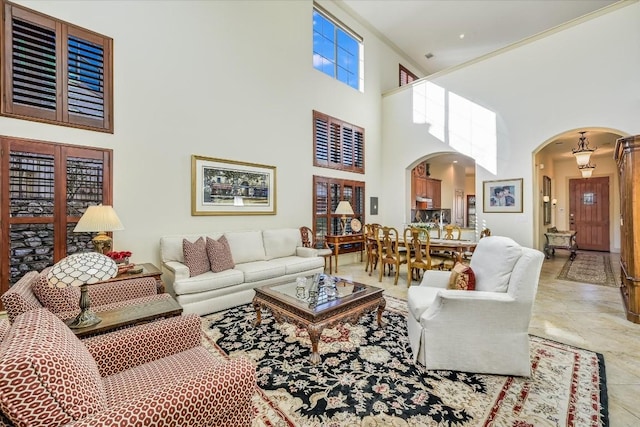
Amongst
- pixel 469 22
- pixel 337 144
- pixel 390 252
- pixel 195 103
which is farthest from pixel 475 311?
pixel 469 22

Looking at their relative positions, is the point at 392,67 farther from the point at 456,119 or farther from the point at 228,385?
the point at 228,385

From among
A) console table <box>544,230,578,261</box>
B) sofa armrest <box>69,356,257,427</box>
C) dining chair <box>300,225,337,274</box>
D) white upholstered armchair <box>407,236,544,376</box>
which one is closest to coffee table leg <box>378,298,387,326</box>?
white upholstered armchair <box>407,236,544,376</box>

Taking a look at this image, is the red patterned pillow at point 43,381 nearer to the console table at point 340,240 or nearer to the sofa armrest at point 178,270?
the sofa armrest at point 178,270

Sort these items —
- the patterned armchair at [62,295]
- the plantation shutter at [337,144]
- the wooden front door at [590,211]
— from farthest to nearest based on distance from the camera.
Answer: the wooden front door at [590,211], the plantation shutter at [337,144], the patterned armchair at [62,295]

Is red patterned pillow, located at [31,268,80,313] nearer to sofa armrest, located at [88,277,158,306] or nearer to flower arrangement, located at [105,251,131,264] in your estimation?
sofa armrest, located at [88,277,158,306]

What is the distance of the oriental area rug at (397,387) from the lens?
171 centimetres

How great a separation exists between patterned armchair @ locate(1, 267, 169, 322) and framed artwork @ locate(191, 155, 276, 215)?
162 cm

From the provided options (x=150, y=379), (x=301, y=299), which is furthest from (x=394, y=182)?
(x=150, y=379)

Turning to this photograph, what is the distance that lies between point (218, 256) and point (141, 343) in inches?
85.7

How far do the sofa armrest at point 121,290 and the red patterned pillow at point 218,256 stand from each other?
2.54ft

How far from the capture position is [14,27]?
2.96m

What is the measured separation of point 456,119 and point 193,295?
20.7ft

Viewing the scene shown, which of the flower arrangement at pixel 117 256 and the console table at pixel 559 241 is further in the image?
the console table at pixel 559 241

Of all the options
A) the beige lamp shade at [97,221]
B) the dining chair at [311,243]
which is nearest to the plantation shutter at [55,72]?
the beige lamp shade at [97,221]
